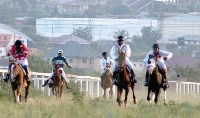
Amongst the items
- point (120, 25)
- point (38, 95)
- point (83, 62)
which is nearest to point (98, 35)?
point (120, 25)

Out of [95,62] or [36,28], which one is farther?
[36,28]

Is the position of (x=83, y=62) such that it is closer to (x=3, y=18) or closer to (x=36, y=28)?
(x=36, y=28)

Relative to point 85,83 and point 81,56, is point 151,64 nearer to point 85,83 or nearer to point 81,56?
point 85,83

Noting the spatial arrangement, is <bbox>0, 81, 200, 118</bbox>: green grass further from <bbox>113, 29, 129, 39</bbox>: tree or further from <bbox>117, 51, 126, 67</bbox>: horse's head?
<bbox>113, 29, 129, 39</bbox>: tree

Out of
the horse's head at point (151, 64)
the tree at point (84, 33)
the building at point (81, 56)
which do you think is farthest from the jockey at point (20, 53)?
the tree at point (84, 33)

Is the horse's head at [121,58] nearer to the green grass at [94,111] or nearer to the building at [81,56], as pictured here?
the green grass at [94,111]

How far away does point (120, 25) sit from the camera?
387 feet

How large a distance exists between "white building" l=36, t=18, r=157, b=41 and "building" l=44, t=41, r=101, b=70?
2374 cm

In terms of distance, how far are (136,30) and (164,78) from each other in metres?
95.8

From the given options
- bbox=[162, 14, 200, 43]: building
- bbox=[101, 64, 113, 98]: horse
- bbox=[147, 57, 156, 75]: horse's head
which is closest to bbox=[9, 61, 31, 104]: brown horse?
bbox=[147, 57, 156, 75]: horse's head

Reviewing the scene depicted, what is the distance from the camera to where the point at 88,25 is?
11488 centimetres

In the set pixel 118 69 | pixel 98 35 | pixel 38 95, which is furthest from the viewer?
pixel 98 35

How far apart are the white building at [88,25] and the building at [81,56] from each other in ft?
77.9

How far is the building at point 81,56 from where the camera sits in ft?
268
